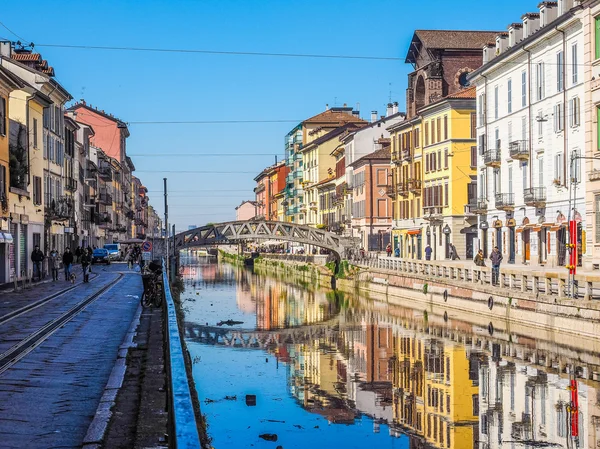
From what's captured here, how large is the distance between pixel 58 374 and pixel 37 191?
35616 millimetres

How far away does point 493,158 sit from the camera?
56656mm

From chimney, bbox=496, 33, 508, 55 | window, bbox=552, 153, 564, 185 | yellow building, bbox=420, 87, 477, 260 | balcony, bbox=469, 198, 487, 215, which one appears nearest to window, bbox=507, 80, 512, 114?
chimney, bbox=496, 33, 508, 55

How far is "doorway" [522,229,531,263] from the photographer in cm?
5188

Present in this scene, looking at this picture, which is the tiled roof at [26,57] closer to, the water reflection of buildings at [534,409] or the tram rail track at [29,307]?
the tram rail track at [29,307]

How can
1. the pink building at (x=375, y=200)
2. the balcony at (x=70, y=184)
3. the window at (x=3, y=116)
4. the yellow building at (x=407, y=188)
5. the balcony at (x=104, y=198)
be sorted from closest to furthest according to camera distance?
1. the window at (x=3, y=116)
2. the balcony at (x=70, y=184)
3. the yellow building at (x=407, y=188)
4. the pink building at (x=375, y=200)
5. the balcony at (x=104, y=198)

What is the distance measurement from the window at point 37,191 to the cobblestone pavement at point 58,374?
1912 cm

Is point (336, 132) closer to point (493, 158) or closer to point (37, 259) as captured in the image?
point (493, 158)

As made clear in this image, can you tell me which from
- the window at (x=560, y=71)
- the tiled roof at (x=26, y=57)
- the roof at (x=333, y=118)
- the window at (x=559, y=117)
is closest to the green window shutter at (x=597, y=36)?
the window at (x=560, y=71)

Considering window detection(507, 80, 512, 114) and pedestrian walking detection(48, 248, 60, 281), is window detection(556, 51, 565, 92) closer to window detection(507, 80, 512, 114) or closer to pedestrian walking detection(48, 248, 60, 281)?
window detection(507, 80, 512, 114)

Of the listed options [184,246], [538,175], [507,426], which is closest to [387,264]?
[538,175]

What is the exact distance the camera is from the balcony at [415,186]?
75.3m

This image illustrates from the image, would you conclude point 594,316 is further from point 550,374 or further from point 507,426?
point 507,426

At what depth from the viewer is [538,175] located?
163ft

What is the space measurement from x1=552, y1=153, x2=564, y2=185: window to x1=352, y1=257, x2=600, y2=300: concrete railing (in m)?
7.27
